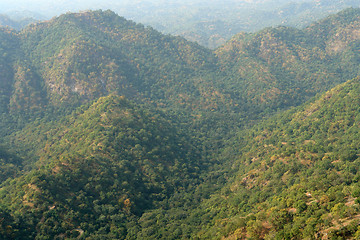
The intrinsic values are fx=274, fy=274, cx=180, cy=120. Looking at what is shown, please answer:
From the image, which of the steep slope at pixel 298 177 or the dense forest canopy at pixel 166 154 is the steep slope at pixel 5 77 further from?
the steep slope at pixel 298 177

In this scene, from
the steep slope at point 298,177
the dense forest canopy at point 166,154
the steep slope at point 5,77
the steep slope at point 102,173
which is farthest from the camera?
the steep slope at point 5,77

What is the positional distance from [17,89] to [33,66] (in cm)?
2376

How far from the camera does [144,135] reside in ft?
411

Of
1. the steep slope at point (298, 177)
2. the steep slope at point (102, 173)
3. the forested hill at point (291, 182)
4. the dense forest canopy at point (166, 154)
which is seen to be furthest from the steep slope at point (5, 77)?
the steep slope at point (298, 177)

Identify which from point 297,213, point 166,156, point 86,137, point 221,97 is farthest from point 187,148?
point 297,213

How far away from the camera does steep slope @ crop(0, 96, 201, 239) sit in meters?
78.6

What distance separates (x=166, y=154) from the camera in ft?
411

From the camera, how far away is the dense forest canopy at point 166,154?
68.3 m

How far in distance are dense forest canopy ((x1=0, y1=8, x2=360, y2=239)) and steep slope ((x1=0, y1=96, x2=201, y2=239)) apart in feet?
1.48

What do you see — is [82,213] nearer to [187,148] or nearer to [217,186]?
[217,186]

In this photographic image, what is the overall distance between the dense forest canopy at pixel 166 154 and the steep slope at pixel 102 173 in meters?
0.45

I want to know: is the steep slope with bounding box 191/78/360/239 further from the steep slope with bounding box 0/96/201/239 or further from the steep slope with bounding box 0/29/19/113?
the steep slope with bounding box 0/29/19/113

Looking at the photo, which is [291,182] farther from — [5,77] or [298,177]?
[5,77]

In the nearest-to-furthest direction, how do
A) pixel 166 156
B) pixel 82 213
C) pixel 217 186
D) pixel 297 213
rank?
pixel 297 213
pixel 82 213
pixel 217 186
pixel 166 156
